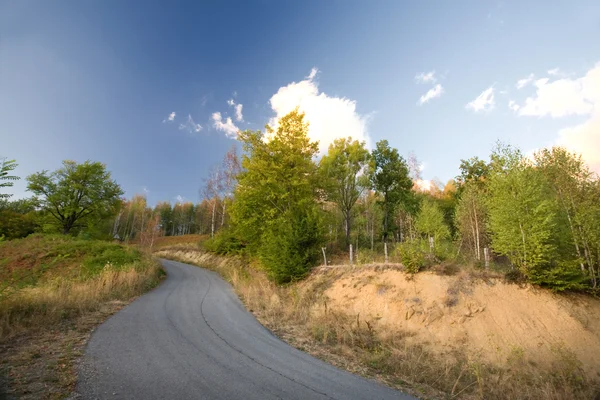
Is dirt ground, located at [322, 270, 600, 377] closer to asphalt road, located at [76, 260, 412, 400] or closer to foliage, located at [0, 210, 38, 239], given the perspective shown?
asphalt road, located at [76, 260, 412, 400]

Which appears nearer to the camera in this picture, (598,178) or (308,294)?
(598,178)

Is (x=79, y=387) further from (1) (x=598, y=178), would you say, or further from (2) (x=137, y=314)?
(1) (x=598, y=178)

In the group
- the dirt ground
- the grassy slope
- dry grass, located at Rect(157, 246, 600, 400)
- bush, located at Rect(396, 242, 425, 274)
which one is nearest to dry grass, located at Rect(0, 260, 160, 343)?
the grassy slope

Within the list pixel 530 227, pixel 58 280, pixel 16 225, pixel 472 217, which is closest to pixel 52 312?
pixel 58 280

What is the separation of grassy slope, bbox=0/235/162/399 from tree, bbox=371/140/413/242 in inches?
943

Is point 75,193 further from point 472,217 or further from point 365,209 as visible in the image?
point 472,217

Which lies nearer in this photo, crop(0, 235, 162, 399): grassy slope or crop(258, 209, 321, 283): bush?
crop(0, 235, 162, 399): grassy slope

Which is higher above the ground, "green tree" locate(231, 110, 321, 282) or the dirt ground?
"green tree" locate(231, 110, 321, 282)

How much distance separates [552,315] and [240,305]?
14.3 m

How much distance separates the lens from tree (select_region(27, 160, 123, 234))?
30484mm

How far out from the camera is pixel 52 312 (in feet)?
27.6

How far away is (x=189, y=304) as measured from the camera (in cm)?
1207

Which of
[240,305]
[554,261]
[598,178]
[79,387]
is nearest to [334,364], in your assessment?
[79,387]

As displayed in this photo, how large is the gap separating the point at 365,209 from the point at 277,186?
61.5 feet
